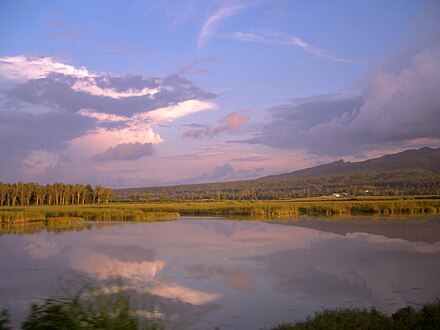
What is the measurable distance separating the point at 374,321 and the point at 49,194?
78.7 metres

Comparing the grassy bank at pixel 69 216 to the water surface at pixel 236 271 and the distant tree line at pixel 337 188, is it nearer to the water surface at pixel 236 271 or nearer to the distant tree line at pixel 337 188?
the water surface at pixel 236 271

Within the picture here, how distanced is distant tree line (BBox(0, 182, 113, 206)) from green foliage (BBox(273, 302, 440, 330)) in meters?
73.0

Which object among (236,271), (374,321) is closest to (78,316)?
(374,321)

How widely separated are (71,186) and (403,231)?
7000cm

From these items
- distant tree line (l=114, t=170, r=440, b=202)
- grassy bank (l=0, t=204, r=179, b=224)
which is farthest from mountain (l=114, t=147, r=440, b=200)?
grassy bank (l=0, t=204, r=179, b=224)

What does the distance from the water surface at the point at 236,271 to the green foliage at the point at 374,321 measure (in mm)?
1444

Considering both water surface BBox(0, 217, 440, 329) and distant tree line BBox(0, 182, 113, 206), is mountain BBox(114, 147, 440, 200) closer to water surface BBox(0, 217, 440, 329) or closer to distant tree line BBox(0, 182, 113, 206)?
distant tree line BBox(0, 182, 113, 206)

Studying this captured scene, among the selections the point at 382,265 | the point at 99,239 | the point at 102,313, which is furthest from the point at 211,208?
the point at 102,313

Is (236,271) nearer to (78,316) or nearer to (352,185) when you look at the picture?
(78,316)

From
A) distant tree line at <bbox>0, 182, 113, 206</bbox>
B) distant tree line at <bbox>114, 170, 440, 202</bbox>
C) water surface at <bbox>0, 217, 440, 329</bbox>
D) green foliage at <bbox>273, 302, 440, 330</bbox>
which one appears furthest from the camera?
distant tree line at <bbox>114, 170, 440, 202</bbox>

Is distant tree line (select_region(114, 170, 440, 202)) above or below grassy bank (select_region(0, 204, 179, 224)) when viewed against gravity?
above

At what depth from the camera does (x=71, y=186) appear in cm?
8631

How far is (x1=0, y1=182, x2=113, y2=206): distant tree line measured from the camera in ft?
247

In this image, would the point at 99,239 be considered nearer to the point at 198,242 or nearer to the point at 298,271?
the point at 198,242
